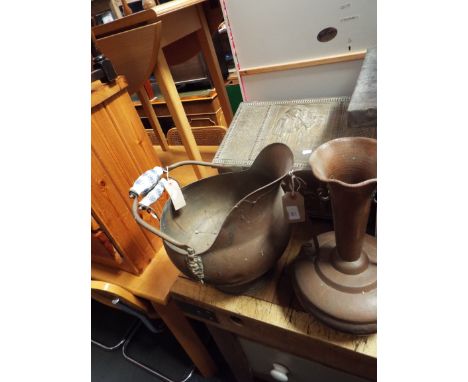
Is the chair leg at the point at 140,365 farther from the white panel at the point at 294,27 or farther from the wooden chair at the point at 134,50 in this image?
the white panel at the point at 294,27

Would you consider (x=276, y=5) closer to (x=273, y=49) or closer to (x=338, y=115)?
(x=273, y=49)

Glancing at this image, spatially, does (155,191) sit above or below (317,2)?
below

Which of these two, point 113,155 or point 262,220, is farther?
point 113,155

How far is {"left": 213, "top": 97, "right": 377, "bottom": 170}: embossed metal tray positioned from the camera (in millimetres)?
912

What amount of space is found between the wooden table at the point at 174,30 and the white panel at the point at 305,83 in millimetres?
293

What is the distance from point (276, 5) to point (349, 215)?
0.75 m

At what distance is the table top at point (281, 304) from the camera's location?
0.65 meters

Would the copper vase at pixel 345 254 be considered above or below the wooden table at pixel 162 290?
above

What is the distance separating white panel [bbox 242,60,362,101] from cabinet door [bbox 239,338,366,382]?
34.7 inches

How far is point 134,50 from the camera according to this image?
1.03 meters

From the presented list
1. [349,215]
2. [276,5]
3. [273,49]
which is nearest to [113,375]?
[349,215]

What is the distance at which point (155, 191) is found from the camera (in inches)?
32.7

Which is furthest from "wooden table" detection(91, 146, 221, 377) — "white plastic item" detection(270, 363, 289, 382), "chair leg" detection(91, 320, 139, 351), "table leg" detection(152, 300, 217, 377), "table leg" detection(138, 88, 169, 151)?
"table leg" detection(138, 88, 169, 151)

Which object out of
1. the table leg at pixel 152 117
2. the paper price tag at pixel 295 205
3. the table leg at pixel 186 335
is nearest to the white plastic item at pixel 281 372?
the table leg at pixel 186 335
